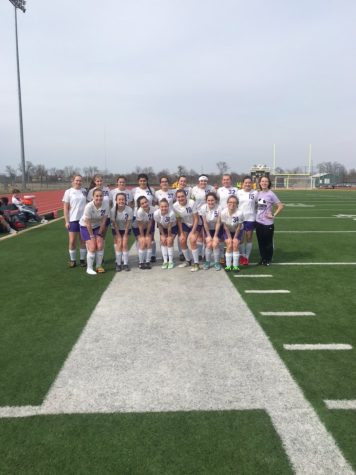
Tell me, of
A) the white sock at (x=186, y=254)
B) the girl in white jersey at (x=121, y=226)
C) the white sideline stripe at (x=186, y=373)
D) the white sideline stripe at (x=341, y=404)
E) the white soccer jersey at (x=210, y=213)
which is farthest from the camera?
the white sock at (x=186, y=254)

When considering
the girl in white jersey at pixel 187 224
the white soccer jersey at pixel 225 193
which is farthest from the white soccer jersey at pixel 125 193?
the white soccer jersey at pixel 225 193

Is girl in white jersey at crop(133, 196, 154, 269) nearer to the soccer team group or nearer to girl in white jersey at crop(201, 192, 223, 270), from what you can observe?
the soccer team group

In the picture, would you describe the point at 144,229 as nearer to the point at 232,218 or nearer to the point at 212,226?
the point at 212,226

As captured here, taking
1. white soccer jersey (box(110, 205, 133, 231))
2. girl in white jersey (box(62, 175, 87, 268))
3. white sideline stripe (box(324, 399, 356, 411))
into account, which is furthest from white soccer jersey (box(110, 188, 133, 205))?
white sideline stripe (box(324, 399, 356, 411))

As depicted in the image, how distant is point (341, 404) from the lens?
8.72ft

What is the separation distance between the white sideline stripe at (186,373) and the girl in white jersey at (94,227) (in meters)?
1.88

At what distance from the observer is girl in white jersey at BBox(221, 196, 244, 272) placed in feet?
21.7

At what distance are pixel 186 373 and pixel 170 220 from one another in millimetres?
4017

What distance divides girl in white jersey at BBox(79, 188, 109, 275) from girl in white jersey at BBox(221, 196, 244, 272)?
2.24m

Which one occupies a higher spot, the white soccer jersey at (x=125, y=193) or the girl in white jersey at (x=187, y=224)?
the white soccer jersey at (x=125, y=193)

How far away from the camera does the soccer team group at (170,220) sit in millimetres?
6629

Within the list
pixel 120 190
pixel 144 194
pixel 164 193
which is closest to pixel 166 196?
pixel 164 193

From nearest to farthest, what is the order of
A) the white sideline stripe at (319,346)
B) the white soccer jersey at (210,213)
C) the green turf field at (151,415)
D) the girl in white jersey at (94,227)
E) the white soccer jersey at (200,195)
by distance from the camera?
A: the green turf field at (151,415)
the white sideline stripe at (319,346)
the girl in white jersey at (94,227)
the white soccer jersey at (210,213)
the white soccer jersey at (200,195)

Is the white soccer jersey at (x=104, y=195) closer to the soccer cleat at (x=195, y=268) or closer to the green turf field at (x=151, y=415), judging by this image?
the green turf field at (x=151, y=415)
